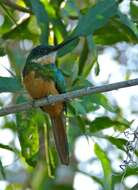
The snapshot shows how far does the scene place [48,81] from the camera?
271cm

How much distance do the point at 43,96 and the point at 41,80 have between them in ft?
0.28

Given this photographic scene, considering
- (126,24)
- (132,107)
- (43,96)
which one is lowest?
(132,107)

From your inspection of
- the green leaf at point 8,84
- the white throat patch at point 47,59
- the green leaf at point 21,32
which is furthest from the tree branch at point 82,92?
the green leaf at point 21,32

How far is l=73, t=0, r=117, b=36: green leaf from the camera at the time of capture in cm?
251

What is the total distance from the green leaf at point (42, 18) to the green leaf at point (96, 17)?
0.16 metres

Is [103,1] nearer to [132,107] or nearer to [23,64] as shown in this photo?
[23,64]

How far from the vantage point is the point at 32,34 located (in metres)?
3.05

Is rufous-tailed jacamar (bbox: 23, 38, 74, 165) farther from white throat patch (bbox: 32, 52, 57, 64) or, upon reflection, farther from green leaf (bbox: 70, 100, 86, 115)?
green leaf (bbox: 70, 100, 86, 115)

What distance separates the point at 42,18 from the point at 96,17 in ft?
0.82

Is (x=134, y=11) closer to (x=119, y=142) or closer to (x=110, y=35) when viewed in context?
(x=110, y=35)

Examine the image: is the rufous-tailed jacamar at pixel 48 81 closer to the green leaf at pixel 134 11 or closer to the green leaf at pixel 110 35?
the green leaf at pixel 110 35

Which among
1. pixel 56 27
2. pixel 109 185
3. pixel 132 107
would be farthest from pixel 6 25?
pixel 132 107

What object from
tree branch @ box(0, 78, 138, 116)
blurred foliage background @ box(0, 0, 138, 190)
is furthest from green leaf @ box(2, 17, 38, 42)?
tree branch @ box(0, 78, 138, 116)

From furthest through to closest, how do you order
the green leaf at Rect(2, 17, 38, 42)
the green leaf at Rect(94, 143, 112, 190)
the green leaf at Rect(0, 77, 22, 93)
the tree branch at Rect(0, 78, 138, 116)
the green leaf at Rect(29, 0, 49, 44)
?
the green leaf at Rect(2, 17, 38, 42), the green leaf at Rect(29, 0, 49, 44), the green leaf at Rect(94, 143, 112, 190), the green leaf at Rect(0, 77, 22, 93), the tree branch at Rect(0, 78, 138, 116)
